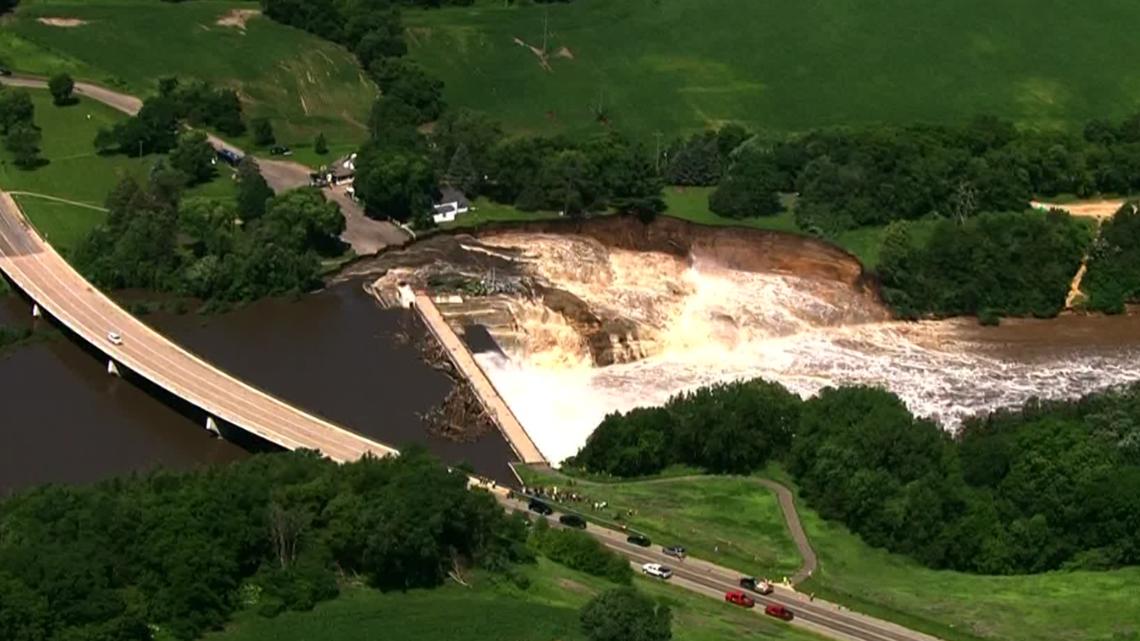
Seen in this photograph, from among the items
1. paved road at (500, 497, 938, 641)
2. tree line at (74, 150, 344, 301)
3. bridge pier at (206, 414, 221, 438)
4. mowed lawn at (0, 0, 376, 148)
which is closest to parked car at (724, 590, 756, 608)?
paved road at (500, 497, 938, 641)

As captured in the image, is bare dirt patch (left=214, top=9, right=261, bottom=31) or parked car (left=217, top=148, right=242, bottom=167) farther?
bare dirt patch (left=214, top=9, right=261, bottom=31)

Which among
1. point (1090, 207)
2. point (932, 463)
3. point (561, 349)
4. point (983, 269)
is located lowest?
point (561, 349)

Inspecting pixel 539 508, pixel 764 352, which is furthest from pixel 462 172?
pixel 539 508

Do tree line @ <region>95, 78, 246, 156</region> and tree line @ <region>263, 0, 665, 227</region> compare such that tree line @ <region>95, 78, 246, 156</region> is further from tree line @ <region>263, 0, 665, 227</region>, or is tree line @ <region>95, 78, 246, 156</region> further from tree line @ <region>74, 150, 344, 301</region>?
tree line @ <region>263, 0, 665, 227</region>

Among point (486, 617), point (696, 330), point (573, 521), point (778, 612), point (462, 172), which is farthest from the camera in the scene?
point (462, 172)

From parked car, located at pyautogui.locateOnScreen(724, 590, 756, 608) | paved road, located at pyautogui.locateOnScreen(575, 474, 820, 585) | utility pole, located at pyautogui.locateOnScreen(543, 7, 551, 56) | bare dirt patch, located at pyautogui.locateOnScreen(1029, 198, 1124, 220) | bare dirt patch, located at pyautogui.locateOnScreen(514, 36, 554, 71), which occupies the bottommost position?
parked car, located at pyautogui.locateOnScreen(724, 590, 756, 608)

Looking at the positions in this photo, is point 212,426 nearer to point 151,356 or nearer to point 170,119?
point 151,356

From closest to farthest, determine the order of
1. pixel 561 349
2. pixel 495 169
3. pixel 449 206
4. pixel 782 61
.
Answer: pixel 561 349 → pixel 449 206 → pixel 495 169 → pixel 782 61
